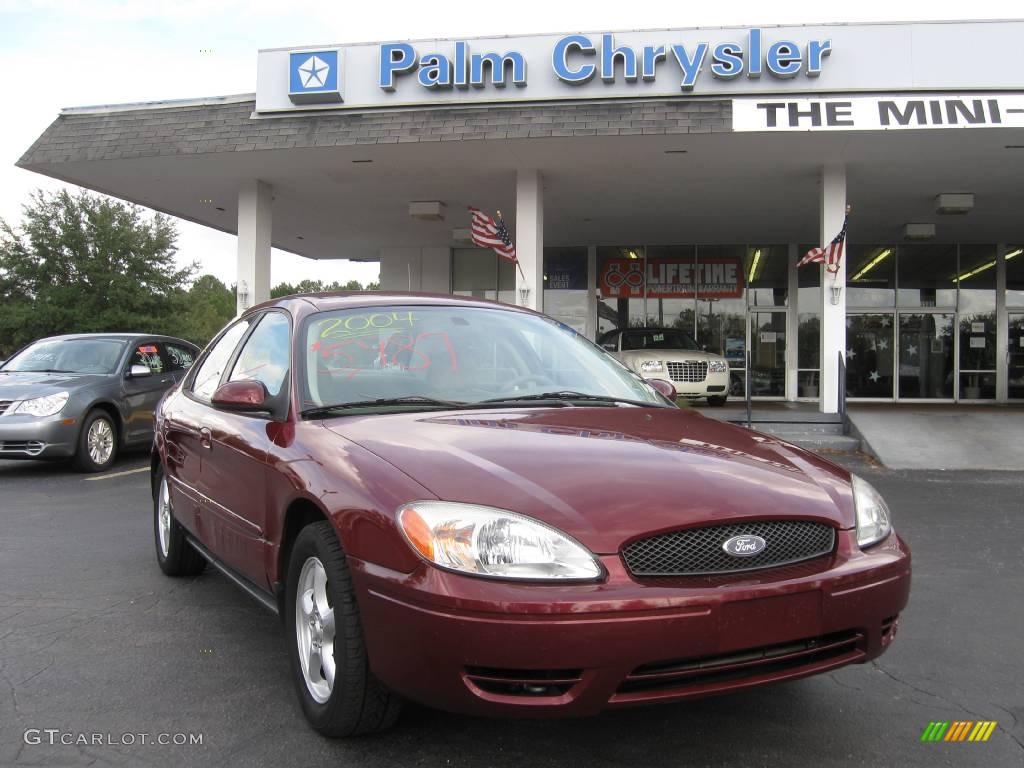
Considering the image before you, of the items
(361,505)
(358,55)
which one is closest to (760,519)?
(361,505)

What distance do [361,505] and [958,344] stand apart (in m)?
19.6

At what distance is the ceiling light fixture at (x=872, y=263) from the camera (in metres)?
19.2

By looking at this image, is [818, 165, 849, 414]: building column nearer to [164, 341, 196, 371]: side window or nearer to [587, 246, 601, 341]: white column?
[587, 246, 601, 341]: white column

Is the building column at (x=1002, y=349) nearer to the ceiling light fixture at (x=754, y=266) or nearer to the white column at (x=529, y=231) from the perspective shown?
the ceiling light fixture at (x=754, y=266)

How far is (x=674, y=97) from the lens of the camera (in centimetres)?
1140

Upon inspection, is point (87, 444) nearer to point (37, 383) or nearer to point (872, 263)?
point (37, 383)

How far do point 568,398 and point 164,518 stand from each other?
2745mm

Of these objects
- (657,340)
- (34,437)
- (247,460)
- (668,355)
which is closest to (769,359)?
(657,340)

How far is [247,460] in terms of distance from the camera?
3258 millimetres

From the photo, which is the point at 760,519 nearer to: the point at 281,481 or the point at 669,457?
the point at 669,457

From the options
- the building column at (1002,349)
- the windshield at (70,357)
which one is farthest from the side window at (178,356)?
the building column at (1002,349)

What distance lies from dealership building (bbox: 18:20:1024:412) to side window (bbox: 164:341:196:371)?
128 inches

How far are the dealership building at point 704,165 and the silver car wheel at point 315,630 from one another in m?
9.56

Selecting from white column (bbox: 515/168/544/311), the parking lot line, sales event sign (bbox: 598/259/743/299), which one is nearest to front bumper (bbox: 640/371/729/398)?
white column (bbox: 515/168/544/311)
